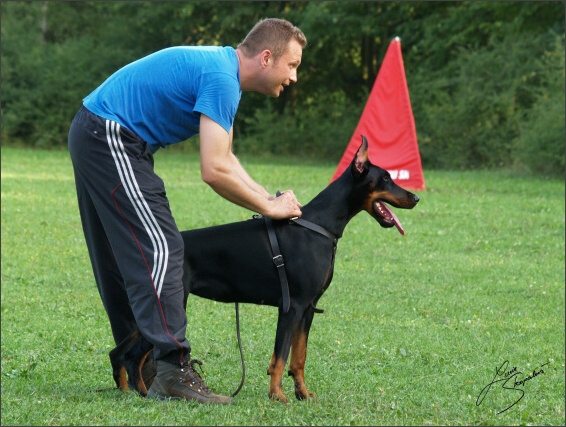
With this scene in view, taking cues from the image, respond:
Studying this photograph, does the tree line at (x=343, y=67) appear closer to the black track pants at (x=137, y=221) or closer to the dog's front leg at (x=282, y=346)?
the dog's front leg at (x=282, y=346)

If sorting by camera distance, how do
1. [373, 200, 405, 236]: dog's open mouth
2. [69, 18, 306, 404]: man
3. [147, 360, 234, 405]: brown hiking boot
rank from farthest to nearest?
[373, 200, 405, 236]: dog's open mouth
[147, 360, 234, 405]: brown hiking boot
[69, 18, 306, 404]: man

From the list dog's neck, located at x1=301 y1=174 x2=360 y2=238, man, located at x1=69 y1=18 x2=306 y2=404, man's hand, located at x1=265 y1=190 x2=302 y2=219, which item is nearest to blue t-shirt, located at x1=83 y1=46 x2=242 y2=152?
man, located at x1=69 y1=18 x2=306 y2=404

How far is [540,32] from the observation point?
90.8 ft

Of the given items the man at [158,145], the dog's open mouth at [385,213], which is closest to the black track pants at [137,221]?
the man at [158,145]

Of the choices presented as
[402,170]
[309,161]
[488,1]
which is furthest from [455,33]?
[402,170]

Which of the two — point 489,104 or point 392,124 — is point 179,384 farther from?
point 489,104

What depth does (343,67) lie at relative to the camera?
124 ft

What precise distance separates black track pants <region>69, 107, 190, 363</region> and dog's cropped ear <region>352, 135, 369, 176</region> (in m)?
1.10

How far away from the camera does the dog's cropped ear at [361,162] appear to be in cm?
511

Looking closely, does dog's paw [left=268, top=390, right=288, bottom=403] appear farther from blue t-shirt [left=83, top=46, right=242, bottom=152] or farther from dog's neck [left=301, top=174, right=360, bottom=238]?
blue t-shirt [left=83, top=46, right=242, bottom=152]

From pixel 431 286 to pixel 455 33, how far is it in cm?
2390

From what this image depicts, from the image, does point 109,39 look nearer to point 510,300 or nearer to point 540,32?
point 540,32

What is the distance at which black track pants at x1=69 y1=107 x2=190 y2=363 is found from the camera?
181 inches

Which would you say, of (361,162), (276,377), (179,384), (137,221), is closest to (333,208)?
(361,162)
